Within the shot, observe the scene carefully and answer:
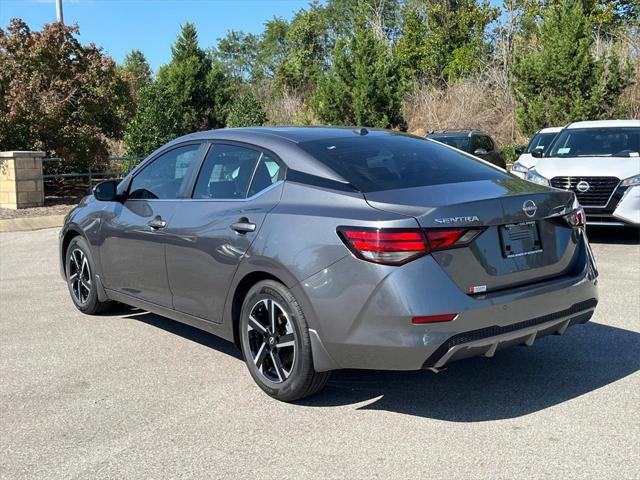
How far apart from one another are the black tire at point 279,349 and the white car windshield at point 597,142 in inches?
304

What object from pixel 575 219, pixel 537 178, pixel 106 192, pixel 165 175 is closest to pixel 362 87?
pixel 537 178

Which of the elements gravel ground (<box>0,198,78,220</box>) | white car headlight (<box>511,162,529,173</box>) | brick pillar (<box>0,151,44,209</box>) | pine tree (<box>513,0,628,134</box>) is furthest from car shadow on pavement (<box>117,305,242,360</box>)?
pine tree (<box>513,0,628,134</box>)

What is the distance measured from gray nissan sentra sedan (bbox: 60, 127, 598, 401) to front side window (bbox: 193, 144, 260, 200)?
1 cm

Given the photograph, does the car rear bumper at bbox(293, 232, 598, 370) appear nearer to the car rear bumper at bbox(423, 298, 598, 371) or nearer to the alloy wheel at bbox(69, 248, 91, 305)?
the car rear bumper at bbox(423, 298, 598, 371)

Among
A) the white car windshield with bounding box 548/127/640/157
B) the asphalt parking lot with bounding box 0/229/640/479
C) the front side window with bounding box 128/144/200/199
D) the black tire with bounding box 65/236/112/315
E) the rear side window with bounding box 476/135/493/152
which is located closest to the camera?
the asphalt parking lot with bounding box 0/229/640/479

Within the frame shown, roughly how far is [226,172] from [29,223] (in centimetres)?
1041

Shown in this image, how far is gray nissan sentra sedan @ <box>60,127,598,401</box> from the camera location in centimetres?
375

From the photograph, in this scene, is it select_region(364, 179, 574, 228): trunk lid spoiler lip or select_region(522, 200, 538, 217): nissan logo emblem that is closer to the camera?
select_region(364, 179, 574, 228): trunk lid spoiler lip

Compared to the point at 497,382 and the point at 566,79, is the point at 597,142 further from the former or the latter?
the point at 566,79

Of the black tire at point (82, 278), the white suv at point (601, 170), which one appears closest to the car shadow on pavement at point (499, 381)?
the black tire at point (82, 278)

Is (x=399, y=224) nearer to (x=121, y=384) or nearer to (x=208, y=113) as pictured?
(x=121, y=384)

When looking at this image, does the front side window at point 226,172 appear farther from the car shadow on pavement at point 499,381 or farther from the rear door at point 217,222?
the car shadow on pavement at point 499,381

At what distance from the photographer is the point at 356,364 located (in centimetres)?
394

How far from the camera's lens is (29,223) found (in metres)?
14.1
